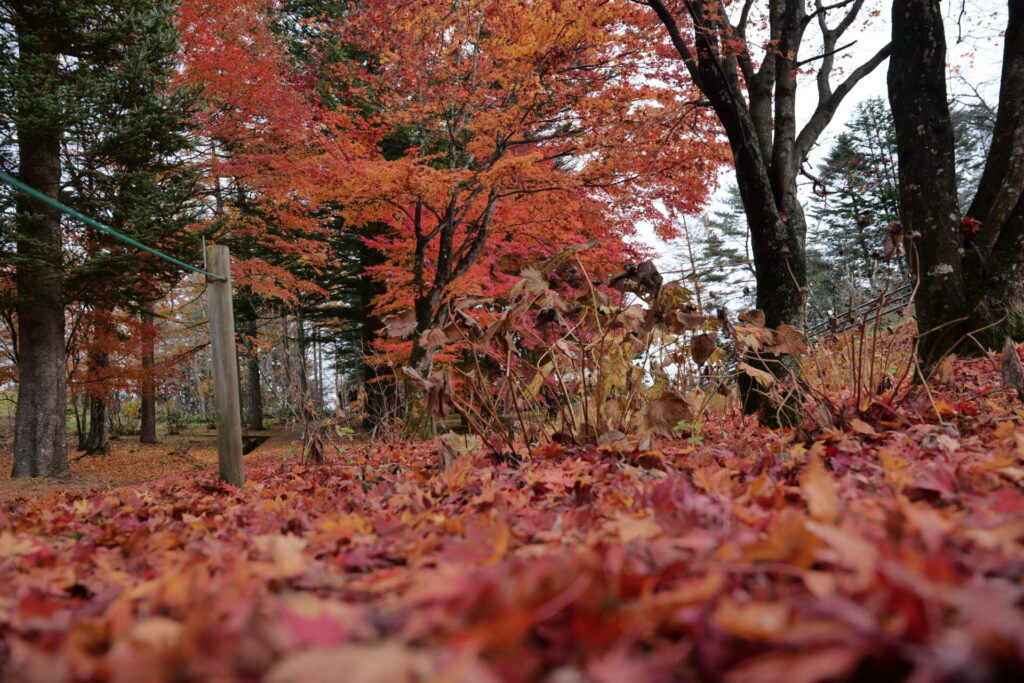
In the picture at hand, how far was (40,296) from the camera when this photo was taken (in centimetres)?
816

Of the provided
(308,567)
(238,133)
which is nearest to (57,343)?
(238,133)

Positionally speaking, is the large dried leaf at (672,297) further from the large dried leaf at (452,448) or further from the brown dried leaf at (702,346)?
the large dried leaf at (452,448)

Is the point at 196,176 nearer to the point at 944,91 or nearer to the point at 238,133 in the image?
the point at 238,133

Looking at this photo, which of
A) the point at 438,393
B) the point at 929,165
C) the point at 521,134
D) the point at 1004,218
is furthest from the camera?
the point at 521,134

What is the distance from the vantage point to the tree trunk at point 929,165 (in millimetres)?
3881

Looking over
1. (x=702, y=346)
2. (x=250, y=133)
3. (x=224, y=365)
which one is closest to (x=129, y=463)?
(x=250, y=133)

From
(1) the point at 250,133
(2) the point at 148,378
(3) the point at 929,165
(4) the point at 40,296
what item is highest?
(1) the point at 250,133

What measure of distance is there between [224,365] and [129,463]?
1043 cm

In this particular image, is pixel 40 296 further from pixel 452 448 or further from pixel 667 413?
pixel 667 413

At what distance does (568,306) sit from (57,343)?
863 cm

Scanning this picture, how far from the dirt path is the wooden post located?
403 centimetres

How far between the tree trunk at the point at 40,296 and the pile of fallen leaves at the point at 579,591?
8.43m

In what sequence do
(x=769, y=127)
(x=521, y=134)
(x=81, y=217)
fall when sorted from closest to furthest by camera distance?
(x=81, y=217) → (x=769, y=127) → (x=521, y=134)

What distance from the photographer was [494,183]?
7.85 metres
